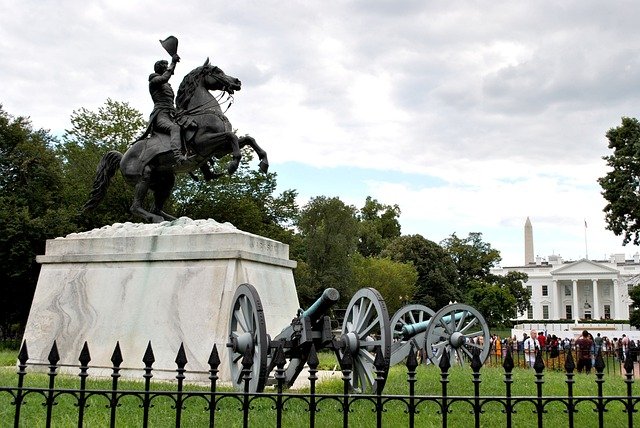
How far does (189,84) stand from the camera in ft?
42.8

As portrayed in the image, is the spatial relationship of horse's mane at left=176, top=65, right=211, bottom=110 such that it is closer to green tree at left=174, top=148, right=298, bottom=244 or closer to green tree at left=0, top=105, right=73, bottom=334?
green tree at left=0, top=105, right=73, bottom=334

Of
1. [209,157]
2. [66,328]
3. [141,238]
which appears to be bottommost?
[66,328]

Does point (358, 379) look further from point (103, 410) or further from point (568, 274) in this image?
point (568, 274)

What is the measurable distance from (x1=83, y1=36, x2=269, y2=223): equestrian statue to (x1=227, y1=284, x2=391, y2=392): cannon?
174 inches

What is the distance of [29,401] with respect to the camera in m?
8.03

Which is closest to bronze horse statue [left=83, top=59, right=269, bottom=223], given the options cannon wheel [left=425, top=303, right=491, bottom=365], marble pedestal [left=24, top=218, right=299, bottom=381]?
marble pedestal [left=24, top=218, right=299, bottom=381]

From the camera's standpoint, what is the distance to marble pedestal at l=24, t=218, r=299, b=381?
11.1m

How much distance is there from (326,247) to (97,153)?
1897 centimetres


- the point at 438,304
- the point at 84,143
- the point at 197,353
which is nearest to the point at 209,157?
the point at 197,353

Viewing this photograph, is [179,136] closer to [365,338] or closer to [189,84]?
[189,84]

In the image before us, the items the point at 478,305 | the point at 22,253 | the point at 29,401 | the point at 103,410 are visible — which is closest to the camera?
the point at 103,410

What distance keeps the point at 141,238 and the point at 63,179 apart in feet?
73.2

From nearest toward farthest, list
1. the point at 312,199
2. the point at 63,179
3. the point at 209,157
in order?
the point at 209,157, the point at 63,179, the point at 312,199

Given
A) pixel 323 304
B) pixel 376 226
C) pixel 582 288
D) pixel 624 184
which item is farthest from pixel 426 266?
pixel 323 304
